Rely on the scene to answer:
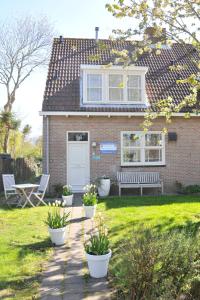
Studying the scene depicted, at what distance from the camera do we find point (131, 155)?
16422 millimetres

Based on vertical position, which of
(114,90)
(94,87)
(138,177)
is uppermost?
(94,87)

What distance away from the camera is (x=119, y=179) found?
15.8m

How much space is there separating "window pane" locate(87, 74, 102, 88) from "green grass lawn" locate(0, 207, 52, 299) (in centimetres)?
751

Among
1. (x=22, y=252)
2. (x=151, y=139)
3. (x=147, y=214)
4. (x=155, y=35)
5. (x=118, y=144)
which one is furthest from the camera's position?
(x=151, y=139)

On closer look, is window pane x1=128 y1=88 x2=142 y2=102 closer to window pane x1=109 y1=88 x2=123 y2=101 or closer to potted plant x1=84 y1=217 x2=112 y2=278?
window pane x1=109 y1=88 x2=123 y2=101

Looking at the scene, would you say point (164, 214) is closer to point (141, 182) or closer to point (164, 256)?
point (141, 182)

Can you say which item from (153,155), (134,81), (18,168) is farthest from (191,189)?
(18,168)

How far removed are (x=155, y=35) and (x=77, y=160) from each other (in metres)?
10.5

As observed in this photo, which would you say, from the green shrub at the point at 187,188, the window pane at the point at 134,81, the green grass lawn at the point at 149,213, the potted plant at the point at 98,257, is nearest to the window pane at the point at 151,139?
the green shrub at the point at 187,188

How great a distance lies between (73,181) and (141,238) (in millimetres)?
11315

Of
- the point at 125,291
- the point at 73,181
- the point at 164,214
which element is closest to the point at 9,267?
the point at 125,291

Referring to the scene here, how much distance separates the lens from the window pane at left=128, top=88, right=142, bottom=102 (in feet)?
54.7

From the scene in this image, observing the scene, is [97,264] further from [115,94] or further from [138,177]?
[115,94]

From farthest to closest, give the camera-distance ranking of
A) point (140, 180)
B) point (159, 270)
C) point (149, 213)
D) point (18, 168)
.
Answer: point (18, 168)
point (140, 180)
point (149, 213)
point (159, 270)
